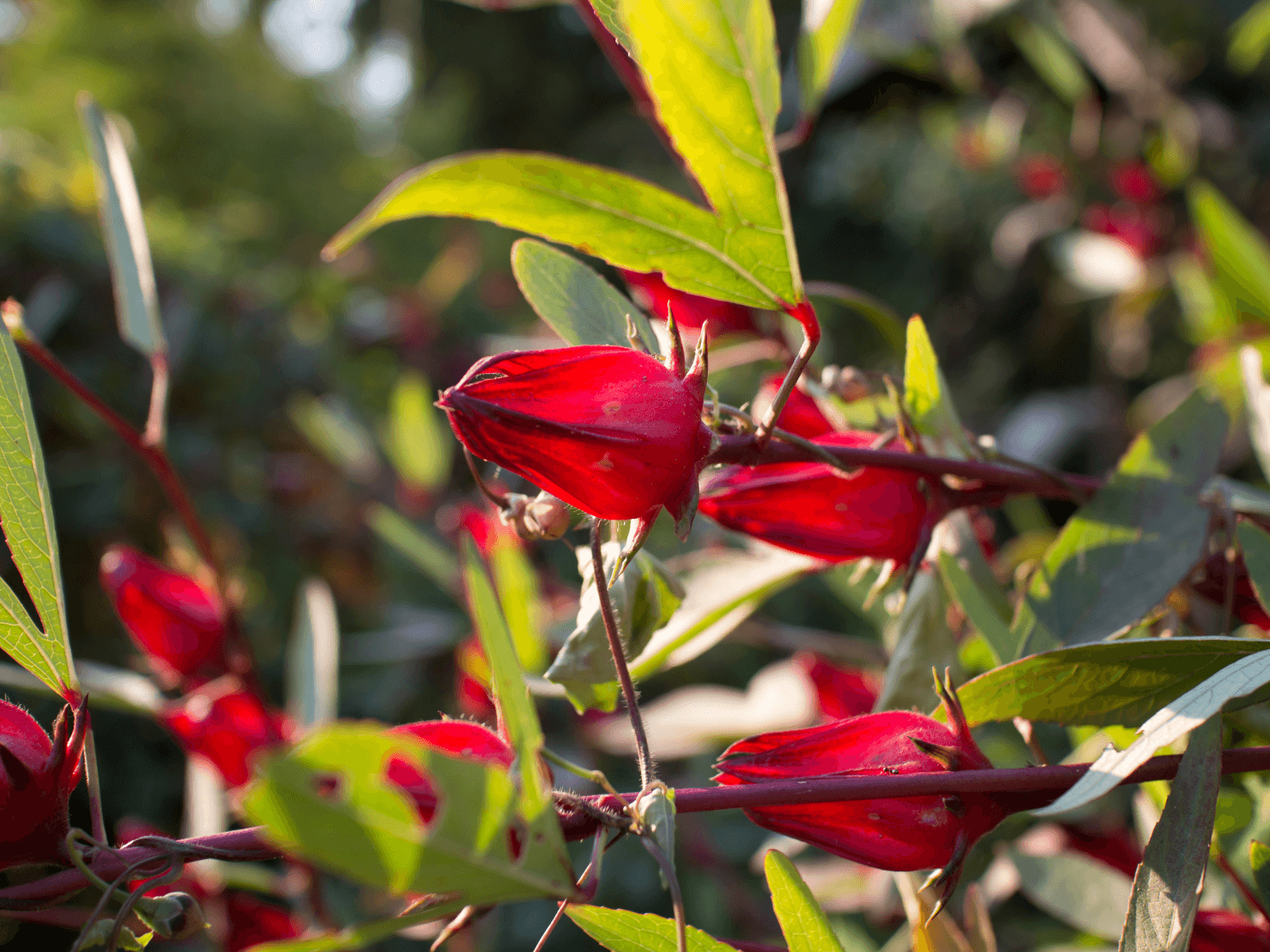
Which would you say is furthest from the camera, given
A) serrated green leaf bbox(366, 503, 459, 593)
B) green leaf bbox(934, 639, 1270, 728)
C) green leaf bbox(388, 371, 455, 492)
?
green leaf bbox(388, 371, 455, 492)

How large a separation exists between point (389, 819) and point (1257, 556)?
28cm

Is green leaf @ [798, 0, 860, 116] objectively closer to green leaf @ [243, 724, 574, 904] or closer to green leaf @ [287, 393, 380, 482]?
green leaf @ [243, 724, 574, 904]

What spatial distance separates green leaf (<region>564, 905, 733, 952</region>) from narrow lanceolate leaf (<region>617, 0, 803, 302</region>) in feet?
0.54

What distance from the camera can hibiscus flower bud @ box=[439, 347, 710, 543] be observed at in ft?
0.64

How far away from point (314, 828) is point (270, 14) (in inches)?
112

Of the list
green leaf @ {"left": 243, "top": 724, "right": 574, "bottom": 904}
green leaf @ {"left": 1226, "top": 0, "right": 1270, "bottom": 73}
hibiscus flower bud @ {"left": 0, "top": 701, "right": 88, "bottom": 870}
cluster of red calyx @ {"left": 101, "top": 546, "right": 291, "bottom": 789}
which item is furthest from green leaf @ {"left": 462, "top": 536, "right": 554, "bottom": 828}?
green leaf @ {"left": 1226, "top": 0, "right": 1270, "bottom": 73}

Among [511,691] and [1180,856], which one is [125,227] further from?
[1180,856]

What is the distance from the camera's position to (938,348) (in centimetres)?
124

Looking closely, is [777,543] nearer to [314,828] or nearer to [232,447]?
[314,828]

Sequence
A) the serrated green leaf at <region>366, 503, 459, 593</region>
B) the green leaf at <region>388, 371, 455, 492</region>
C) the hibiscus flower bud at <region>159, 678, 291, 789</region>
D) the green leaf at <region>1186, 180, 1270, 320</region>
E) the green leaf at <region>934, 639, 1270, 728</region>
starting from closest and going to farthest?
the green leaf at <region>934, 639, 1270, 728</region>, the hibiscus flower bud at <region>159, 678, 291, 789</region>, the green leaf at <region>1186, 180, 1270, 320</region>, the serrated green leaf at <region>366, 503, 459, 593</region>, the green leaf at <region>388, 371, 455, 492</region>

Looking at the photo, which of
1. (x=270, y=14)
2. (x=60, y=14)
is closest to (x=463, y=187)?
(x=270, y=14)

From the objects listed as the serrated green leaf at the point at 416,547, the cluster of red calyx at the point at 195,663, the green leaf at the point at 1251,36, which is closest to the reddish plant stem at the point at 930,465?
the cluster of red calyx at the point at 195,663

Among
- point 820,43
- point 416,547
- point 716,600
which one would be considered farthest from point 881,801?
point 416,547

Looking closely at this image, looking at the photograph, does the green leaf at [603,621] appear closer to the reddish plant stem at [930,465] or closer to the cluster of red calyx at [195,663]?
the reddish plant stem at [930,465]
